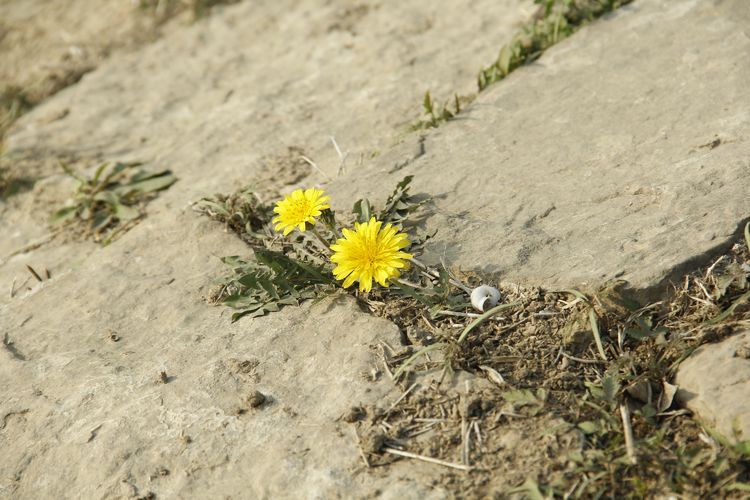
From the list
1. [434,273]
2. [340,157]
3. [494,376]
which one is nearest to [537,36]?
[340,157]

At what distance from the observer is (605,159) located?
3.13 meters

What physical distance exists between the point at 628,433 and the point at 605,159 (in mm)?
1273

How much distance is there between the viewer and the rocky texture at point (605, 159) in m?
2.74

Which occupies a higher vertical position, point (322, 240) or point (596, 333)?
point (322, 240)

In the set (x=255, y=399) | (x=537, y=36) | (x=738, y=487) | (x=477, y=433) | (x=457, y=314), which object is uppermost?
(x=537, y=36)

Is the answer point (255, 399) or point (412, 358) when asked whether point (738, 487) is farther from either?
point (255, 399)

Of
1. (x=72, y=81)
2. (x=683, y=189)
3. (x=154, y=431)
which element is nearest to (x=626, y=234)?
(x=683, y=189)

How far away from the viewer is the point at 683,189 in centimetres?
287

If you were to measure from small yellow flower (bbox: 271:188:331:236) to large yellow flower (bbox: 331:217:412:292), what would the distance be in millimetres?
179

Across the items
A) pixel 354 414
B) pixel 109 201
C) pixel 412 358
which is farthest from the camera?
pixel 109 201

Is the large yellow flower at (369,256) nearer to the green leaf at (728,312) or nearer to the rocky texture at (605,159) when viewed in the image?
the rocky texture at (605,159)

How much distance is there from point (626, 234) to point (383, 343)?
950 millimetres

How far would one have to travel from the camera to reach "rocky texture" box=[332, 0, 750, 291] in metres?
2.74

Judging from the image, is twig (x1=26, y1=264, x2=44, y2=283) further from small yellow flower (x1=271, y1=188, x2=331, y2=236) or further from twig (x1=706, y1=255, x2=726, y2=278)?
twig (x1=706, y1=255, x2=726, y2=278)
